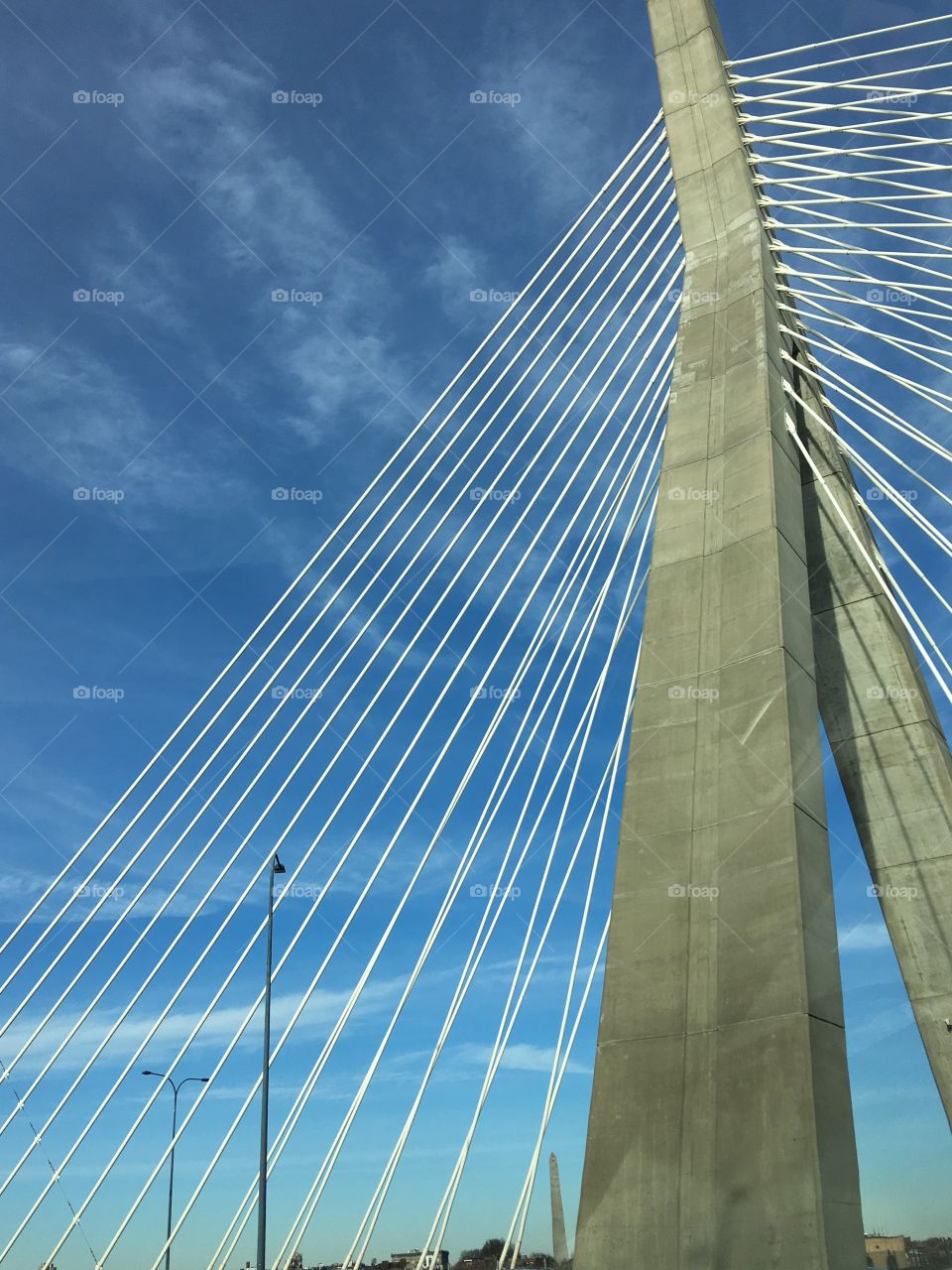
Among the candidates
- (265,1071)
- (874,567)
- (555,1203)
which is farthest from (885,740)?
(555,1203)

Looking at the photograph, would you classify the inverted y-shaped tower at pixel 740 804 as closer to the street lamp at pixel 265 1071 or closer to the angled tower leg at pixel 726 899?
the angled tower leg at pixel 726 899

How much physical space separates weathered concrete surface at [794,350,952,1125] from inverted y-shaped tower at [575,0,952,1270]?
25mm

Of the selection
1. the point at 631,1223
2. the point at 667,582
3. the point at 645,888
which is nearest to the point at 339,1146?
the point at 631,1223

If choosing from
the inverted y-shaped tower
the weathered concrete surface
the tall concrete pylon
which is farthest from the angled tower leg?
the tall concrete pylon

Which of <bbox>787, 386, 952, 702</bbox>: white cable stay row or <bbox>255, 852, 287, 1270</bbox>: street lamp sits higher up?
Answer: <bbox>787, 386, 952, 702</bbox>: white cable stay row

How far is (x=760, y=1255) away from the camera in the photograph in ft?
26.3

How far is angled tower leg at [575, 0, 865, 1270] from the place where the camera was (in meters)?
8.32

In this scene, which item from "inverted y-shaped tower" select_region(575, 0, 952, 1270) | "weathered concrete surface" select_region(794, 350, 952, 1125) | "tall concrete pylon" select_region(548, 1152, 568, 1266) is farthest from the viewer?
"tall concrete pylon" select_region(548, 1152, 568, 1266)

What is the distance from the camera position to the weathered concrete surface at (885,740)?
40.8 feet

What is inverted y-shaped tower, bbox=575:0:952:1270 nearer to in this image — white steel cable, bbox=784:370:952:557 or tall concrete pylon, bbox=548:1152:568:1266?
white steel cable, bbox=784:370:952:557

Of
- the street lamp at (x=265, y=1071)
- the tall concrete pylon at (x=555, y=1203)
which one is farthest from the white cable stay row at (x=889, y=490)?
the tall concrete pylon at (x=555, y=1203)

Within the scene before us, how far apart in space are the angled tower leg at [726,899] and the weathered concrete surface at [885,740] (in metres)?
1.78

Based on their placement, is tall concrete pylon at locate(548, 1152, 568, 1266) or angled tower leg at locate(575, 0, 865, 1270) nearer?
angled tower leg at locate(575, 0, 865, 1270)

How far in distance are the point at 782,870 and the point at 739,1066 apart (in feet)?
5.20
